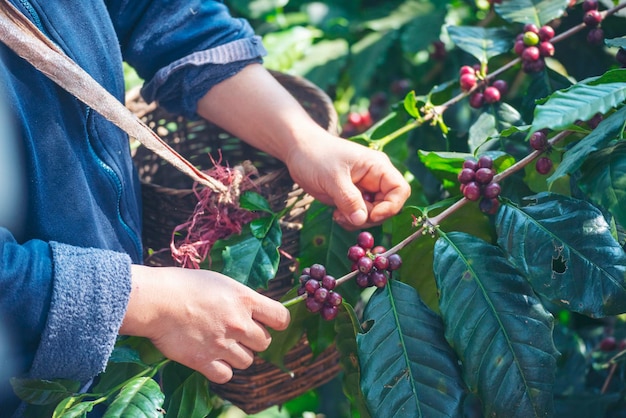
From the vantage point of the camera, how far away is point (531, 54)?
1087 mm

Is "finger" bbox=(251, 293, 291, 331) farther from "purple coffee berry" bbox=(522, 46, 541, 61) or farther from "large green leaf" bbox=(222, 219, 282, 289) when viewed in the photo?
"purple coffee berry" bbox=(522, 46, 541, 61)

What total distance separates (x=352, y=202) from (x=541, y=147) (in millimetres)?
254

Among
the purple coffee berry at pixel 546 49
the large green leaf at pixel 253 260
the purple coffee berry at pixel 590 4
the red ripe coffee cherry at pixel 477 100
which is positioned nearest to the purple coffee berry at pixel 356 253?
the large green leaf at pixel 253 260

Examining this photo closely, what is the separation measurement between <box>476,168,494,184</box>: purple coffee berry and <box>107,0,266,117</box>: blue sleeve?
41cm

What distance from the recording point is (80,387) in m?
0.86

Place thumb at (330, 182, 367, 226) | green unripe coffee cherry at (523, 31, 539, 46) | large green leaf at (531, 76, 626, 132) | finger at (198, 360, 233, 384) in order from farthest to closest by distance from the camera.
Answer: green unripe coffee cherry at (523, 31, 539, 46) < thumb at (330, 182, 367, 226) < finger at (198, 360, 233, 384) < large green leaf at (531, 76, 626, 132)

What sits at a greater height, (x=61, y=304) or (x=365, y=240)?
(x=61, y=304)

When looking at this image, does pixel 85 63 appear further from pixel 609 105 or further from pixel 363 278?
pixel 609 105

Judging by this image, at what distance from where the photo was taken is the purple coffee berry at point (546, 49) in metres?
1.09

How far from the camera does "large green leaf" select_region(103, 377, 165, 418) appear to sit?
75cm

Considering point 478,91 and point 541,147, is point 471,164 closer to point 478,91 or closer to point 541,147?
point 541,147

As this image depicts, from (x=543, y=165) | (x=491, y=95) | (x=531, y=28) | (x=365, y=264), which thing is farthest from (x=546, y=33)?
(x=365, y=264)

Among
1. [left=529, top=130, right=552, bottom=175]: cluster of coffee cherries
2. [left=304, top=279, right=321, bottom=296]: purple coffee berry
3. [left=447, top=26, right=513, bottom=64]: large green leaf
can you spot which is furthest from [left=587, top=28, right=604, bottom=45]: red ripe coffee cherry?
[left=304, top=279, right=321, bottom=296]: purple coffee berry

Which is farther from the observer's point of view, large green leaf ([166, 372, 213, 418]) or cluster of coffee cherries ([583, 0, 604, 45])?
cluster of coffee cherries ([583, 0, 604, 45])
